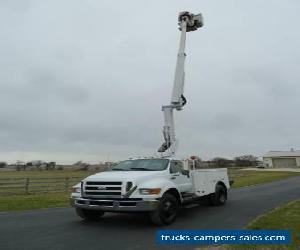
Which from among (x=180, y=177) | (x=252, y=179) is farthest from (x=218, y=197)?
(x=252, y=179)

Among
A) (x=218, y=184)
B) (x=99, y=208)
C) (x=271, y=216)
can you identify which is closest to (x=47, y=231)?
(x=99, y=208)

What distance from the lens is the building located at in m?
97.1

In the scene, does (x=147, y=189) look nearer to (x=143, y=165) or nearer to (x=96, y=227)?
(x=96, y=227)

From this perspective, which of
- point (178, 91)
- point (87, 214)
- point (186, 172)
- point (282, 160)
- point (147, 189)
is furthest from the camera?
point (282, 160)

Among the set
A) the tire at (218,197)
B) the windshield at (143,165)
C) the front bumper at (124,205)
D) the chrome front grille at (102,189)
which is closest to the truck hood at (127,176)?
the chrome front grille at (102,189)

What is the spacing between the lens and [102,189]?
34.4ft

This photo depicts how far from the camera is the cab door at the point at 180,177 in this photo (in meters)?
11.8

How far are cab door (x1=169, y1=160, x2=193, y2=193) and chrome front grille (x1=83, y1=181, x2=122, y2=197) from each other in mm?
1952

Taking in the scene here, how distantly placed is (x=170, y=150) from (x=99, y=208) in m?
5.25

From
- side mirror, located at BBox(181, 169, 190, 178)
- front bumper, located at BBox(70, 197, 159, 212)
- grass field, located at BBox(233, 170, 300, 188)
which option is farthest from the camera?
grass field, located at BBox(233, 170, 300, 188)

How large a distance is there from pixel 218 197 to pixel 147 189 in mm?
5395

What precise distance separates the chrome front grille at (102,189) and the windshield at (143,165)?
153cm

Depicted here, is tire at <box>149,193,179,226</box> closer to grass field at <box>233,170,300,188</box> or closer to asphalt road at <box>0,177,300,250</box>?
asphalt road at <box>0,177,300,250</box>

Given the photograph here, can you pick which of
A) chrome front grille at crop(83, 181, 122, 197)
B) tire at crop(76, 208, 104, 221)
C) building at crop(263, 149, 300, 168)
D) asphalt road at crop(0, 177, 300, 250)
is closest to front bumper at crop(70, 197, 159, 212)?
chrome front grille at crop(83, 181, 122, 197)
